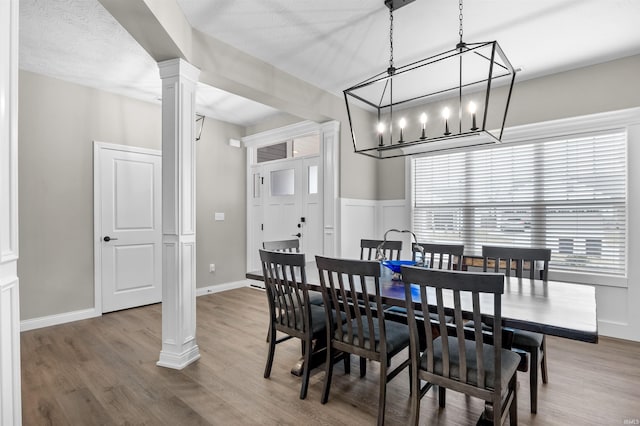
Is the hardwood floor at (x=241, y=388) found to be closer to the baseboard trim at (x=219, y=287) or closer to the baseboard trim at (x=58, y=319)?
the baseboard trim at (x=58, y=319)

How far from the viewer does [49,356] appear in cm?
281

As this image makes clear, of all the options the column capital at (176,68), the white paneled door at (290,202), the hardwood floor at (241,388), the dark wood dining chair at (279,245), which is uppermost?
the column capital at (176,68)

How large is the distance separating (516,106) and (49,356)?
202 inches

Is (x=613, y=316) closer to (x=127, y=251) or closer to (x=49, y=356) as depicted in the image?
(x=49, y=356)

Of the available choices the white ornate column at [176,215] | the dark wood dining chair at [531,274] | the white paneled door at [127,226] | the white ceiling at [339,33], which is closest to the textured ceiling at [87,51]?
the white ceiling at [339,33]

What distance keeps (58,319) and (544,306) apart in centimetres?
447

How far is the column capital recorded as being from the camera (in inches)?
103

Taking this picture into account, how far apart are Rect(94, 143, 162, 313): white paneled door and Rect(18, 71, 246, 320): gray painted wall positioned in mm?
107

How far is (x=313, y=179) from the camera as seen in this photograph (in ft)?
15.8

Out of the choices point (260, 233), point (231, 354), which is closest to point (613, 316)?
point (231, 354)

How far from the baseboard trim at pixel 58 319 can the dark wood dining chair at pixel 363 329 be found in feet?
10.5

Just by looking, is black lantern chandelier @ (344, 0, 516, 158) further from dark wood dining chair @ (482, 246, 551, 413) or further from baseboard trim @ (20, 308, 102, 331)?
baseboard trim @ (20, 308, 102, 331)

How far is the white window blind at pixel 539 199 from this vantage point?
329 cm

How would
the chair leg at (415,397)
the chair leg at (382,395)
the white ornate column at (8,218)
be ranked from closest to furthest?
the white ornate column at (8,218), the chair leg at (415,397), the chair leg at (382,395)
